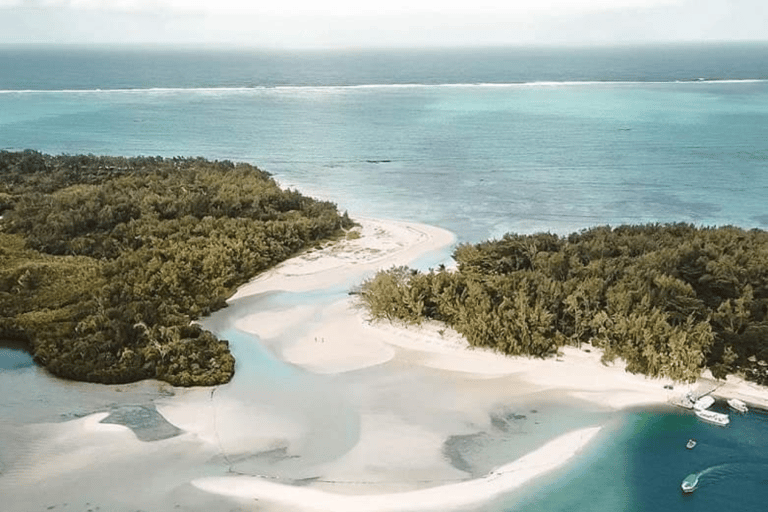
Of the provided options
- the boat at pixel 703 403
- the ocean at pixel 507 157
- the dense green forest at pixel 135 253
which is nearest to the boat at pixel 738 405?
the ocean at pixel 507 157

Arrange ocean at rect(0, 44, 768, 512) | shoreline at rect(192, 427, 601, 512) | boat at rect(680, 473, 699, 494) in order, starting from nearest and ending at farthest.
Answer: shoreline at rect(192, 427, 601, 512), boat at rect(680, 473, 699, 494), ocean at rect(0, 44, 768, 512)

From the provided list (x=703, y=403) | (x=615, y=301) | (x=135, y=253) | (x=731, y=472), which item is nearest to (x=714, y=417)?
(x=703, y=403)

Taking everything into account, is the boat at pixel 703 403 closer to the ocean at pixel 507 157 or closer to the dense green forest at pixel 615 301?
the ocean at pixel 507 157

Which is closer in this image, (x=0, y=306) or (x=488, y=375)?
(x=488, y=375)

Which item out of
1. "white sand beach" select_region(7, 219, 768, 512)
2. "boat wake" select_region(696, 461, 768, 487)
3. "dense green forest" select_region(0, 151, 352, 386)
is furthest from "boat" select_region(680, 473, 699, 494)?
"dense green forest" select_region(0, 151, 352, 386)

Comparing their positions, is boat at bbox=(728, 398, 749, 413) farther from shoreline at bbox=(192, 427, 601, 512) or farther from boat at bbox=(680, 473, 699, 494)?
shoreline at bbox=(192, 427, 601, 512)

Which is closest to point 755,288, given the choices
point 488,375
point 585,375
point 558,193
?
point 585,375

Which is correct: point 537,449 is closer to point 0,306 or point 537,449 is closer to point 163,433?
point 163,433
